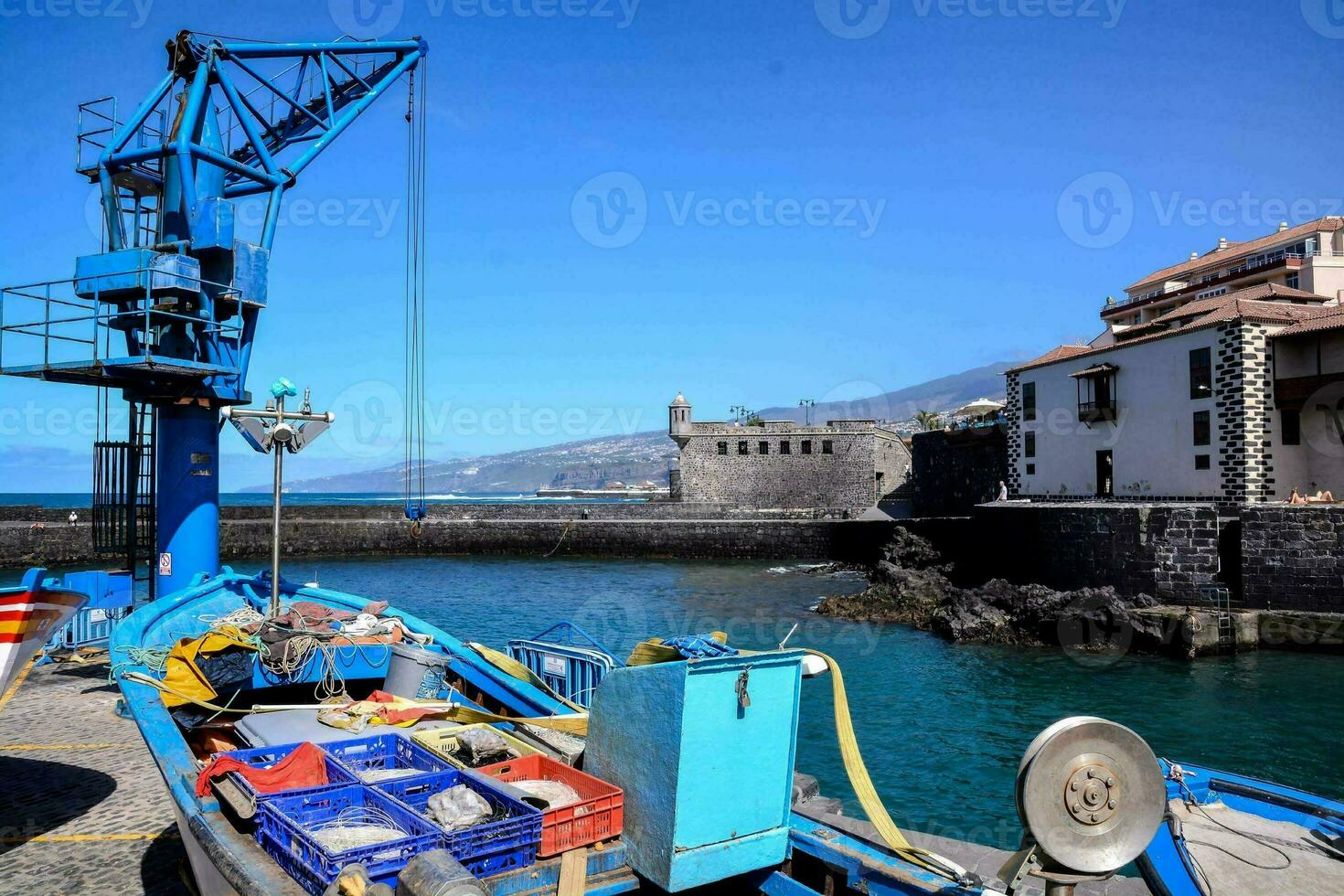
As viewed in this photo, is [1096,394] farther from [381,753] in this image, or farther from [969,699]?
[381,753]

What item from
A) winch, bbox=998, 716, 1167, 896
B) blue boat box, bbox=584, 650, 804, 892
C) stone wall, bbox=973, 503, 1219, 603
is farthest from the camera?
stone wall, bbox=973, 503, 1219, 603

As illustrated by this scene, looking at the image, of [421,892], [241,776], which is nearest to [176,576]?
[241,776]

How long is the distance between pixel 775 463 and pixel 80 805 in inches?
2010

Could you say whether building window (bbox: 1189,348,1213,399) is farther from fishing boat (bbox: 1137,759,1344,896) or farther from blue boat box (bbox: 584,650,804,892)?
blue boat box (bbox: 584,650,804,892)

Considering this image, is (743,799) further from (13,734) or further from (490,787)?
(13,734)

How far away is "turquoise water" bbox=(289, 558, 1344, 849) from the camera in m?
10.8

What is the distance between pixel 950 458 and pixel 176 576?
40388mm

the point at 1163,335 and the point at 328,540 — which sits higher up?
the point at 1163,335

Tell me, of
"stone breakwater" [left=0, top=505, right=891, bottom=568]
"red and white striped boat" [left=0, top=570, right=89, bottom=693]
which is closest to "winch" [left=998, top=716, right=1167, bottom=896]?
"red and white striped boat" [left=0, top=570, right=89, bottom=693]

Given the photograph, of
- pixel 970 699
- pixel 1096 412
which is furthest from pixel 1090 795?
pixel 1096 412

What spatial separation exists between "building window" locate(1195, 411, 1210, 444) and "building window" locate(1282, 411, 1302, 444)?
5.60 feet

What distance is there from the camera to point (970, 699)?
14898mm

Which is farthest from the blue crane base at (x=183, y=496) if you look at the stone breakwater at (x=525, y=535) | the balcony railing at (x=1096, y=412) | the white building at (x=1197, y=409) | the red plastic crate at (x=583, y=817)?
the stone breakwater at (x=525, y=535)

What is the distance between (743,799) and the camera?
4340 mm
